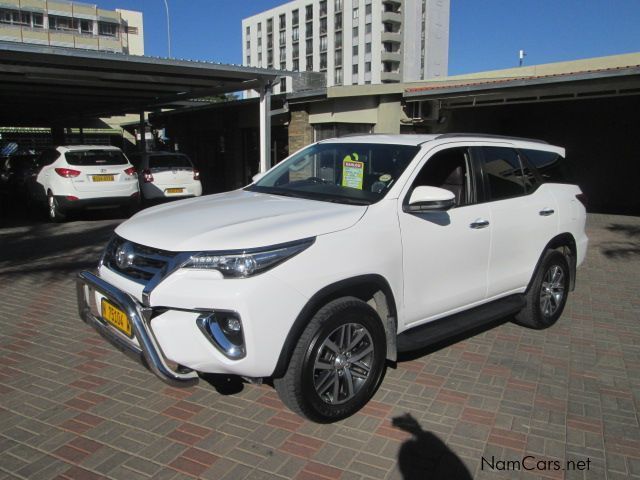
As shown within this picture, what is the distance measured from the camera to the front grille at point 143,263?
3.15m

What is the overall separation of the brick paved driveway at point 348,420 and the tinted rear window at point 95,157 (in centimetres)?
691

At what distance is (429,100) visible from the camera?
43.9 feet

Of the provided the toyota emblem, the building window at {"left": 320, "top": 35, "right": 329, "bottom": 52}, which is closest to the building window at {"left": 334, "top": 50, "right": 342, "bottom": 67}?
the building window at {"left": 320, "top": 35, "right": 329, "bottom": 52}

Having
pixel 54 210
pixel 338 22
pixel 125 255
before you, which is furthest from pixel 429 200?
pixel 338 22

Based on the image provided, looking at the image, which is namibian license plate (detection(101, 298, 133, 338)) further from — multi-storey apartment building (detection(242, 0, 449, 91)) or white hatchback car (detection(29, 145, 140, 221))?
multi-storey apartment building (detection(242, 0, 449, 91))

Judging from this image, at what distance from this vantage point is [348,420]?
347 centimetres

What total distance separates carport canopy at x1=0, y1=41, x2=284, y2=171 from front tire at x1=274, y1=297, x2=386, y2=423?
923 centimetres

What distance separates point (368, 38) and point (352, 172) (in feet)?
256

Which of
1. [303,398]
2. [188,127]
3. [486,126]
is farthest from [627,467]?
[188,127]

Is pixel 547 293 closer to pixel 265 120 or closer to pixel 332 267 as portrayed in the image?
pixel 332 267

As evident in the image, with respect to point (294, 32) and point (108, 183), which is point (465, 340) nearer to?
point (108, 183)

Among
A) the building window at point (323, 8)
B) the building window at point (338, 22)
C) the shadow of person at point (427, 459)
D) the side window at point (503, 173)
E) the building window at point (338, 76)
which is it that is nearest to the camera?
the shadow of person at point (427, 459)

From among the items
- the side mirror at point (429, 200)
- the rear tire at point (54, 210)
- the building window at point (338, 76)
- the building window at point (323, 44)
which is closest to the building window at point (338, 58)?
the building window at point (338, 76)

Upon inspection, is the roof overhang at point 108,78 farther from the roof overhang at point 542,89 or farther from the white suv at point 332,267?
the white suv at point 332,267
